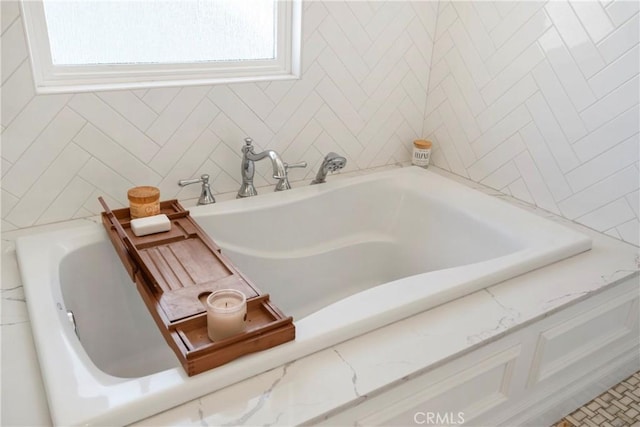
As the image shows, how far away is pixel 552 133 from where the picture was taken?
6.53 ft

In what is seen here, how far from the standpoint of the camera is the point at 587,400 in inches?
72.9

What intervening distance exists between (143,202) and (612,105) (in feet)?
5.49

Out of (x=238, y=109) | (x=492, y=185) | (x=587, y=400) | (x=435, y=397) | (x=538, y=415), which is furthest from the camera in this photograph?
(x=492, y=185)

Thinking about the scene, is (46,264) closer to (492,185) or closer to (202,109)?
(202,109)

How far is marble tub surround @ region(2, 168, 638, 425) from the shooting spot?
41.9 inches

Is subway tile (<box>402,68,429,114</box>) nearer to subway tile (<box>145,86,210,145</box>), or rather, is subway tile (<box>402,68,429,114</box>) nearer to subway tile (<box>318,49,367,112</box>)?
subway tile (<box>318,49,367,112</box>)

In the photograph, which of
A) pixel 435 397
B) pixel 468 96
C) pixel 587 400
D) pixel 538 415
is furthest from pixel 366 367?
pixel 468 96

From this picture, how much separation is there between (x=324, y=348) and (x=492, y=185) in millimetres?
1373

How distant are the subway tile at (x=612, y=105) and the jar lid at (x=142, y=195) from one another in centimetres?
159

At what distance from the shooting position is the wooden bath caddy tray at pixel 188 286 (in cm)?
114

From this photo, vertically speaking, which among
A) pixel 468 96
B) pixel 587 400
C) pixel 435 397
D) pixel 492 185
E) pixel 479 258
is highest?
pixel 468 96

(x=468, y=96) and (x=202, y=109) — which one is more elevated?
(x=202, y=109)

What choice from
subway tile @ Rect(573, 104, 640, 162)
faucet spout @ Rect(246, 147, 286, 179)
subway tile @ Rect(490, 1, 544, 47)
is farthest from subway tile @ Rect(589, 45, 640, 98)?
faucet spout @ Rect(246, 147, 286, 179)

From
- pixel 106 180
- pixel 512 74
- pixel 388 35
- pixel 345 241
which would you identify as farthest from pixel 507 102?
pixel 106 180
